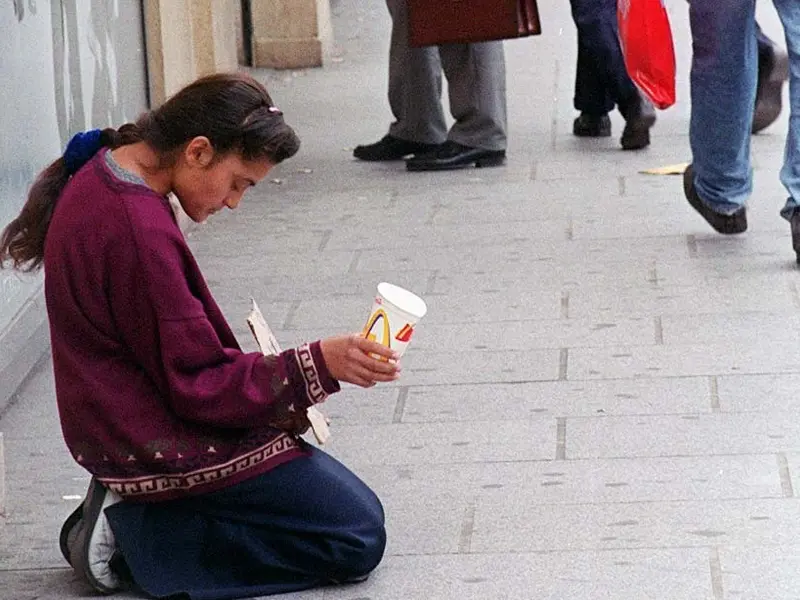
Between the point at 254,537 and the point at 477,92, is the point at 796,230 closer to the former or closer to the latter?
the point at 477,92

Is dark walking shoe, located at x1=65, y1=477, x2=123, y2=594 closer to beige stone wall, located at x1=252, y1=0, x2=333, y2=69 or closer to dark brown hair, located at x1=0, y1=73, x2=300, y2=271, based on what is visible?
dark brown hair, located at x1=0, y1=73, x2=300, y2=271

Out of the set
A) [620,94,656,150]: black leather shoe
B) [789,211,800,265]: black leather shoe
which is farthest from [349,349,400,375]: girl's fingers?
[620,94,656,150]: black leather shoe

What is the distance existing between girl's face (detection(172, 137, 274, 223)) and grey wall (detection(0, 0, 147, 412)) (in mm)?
1560

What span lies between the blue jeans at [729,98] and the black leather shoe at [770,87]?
1.77 meters

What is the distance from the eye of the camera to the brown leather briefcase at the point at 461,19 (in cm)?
721

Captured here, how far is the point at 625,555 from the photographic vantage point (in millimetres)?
3682

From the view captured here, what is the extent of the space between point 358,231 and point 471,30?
3.54 feet

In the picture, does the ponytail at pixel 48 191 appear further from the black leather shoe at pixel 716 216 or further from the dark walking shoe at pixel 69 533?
the black leather shoe at pixel 716 216

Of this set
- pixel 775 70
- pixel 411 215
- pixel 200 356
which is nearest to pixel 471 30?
pixel 411 215

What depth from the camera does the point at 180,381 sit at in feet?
11.2

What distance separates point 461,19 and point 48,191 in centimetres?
384

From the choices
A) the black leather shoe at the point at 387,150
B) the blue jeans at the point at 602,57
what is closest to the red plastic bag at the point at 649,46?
the blue jeans at the point at 602,57

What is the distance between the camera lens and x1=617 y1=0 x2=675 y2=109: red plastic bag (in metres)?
5.92

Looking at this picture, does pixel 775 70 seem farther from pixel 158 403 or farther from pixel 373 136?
pixel 158 403
